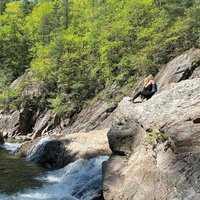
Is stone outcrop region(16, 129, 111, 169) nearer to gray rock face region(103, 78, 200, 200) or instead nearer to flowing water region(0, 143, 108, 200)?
flowing water region(0, 143, 108, 200)

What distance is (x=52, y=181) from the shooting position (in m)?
20.1

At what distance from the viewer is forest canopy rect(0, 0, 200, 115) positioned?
3456 centimetres

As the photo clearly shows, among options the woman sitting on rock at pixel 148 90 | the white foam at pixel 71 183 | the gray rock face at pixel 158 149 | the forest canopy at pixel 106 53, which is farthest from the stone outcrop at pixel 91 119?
the gray rock face at pixel 158 149

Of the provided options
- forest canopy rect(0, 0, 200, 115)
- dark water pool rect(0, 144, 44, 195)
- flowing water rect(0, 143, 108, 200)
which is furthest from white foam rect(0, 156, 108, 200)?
forest canopy rect(0, 0, 200, 115)

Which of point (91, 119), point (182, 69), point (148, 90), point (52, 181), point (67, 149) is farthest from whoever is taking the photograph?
point (91, 119)

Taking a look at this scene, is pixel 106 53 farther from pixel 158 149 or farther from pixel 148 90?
pixel 158 149

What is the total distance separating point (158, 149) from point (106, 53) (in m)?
29.7

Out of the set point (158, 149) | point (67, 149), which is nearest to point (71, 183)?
point (67, 149)

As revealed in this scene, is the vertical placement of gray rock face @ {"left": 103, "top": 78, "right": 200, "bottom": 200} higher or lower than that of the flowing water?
higher

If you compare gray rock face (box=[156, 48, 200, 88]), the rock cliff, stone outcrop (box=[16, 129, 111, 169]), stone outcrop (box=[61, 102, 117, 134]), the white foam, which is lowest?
stone outcrop (box=[61, 102, 117, 134])

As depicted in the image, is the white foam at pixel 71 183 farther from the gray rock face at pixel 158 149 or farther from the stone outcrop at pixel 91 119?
the stone outcrop at pixel 91 119

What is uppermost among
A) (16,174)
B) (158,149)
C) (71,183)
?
(158,149)

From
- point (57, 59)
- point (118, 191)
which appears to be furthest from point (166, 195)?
point (57, 59)

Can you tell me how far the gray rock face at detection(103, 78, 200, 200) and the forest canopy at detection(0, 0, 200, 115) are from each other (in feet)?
65.3
